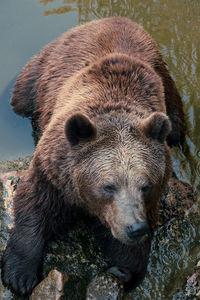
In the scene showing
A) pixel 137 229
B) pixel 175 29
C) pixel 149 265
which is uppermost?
pixel 137 229

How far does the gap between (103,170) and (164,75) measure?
3894mm

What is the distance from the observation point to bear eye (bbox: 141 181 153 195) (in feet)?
20.7

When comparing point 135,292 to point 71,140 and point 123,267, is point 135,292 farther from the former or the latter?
point 71,140

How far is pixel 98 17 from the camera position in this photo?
13.9m

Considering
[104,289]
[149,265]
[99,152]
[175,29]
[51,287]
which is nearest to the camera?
[99,152]

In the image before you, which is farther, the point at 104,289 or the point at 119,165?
the point at 104,289

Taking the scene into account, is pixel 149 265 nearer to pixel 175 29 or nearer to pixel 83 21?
pixel 175 29

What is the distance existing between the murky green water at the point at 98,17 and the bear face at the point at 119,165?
3.39 metres

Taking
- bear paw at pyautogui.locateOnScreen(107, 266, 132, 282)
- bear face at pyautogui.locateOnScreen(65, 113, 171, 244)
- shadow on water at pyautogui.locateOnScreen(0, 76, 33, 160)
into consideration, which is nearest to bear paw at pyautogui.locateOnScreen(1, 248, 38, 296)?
bear paw at pyautogui.locateOnScreen(107, 266, 132, 282)

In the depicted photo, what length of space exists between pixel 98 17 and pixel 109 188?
8718 mm

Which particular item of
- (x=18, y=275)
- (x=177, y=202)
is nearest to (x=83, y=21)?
(x=177, y=202)

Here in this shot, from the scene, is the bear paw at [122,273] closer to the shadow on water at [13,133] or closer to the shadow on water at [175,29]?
the shadow on water at [175,29]

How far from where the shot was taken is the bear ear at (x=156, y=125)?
21.5ft

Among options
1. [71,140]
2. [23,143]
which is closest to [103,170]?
[71,140]
